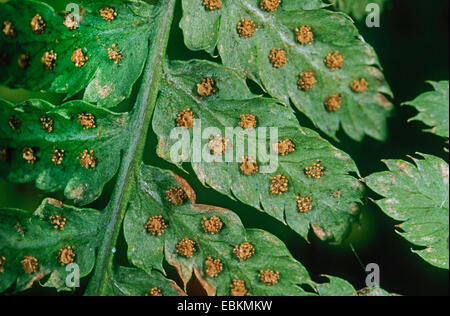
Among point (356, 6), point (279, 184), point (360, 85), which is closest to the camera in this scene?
point (360, 85)

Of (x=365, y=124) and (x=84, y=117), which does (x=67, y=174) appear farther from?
(x=365, y=124)

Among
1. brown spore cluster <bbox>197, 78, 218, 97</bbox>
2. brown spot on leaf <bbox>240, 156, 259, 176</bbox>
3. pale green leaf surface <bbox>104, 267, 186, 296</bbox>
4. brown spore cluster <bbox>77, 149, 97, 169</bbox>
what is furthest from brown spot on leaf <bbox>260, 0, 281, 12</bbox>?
pale green leaf surface <bbox>104, 267, 186, 296</bbox>

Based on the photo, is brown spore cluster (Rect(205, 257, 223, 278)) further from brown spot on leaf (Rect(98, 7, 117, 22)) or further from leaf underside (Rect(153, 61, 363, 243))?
brown spot on leaf (Rect(98, 7, 117, 22))

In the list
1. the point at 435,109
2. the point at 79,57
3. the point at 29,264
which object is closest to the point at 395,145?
the point at 435,109

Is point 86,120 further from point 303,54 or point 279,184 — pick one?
point 303,54

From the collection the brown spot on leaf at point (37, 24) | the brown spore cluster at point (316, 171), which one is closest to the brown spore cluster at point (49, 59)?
the brown spot on leaf at point (37, 24)

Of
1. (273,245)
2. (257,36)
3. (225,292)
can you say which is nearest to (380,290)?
(273,245)
